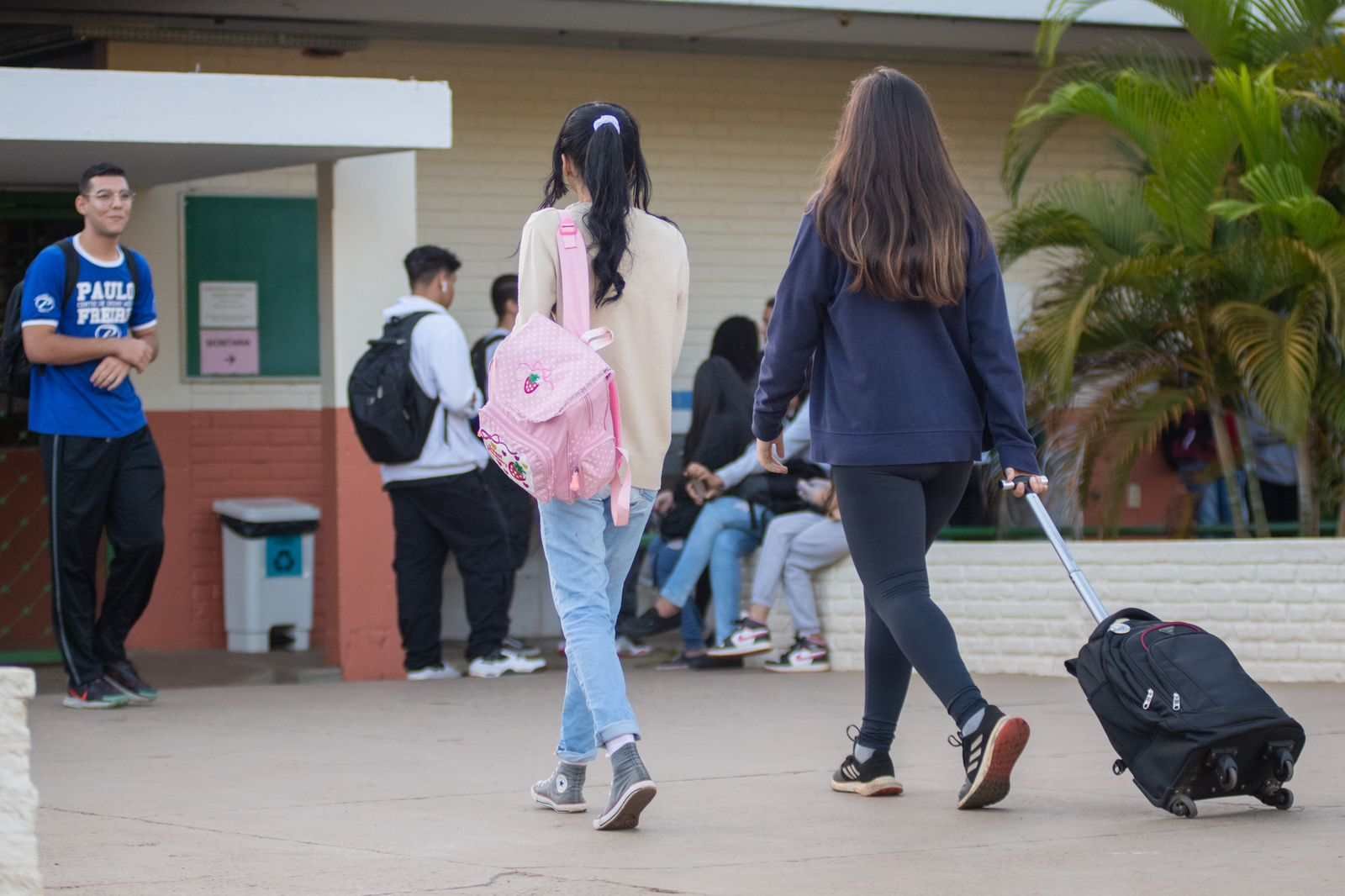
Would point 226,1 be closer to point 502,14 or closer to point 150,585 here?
point 502,14

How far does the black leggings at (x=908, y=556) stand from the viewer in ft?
17.4

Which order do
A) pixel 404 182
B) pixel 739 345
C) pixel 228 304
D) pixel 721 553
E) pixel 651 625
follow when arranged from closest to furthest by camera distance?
pixel 404 182 → pixel 721 553 → pixel 651 625 → pixel 739 345 → pixel 228 304

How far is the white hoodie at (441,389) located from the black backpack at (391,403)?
4 cm

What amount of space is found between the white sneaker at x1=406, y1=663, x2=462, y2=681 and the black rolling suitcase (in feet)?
15.4

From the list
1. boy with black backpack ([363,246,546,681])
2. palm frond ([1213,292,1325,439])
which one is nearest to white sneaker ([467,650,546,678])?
boy with black backpack ([363,246,546,681])

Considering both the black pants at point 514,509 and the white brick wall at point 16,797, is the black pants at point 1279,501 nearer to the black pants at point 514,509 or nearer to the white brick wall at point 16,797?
the black pants at point 514,509

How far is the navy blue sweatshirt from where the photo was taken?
5387 millimetres

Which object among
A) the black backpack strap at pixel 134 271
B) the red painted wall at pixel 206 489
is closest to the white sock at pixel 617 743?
the black backpack strap at pixel 134 271

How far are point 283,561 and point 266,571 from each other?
0.37 ft

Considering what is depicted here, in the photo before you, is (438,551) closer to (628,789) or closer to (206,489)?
(206,489)

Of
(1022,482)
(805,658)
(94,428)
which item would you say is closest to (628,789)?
(1022,482)

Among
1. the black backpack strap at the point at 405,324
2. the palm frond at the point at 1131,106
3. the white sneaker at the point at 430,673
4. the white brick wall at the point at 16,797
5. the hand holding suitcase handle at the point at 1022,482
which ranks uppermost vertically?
the palm frond at the point at 1131,106

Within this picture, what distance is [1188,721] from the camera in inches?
200

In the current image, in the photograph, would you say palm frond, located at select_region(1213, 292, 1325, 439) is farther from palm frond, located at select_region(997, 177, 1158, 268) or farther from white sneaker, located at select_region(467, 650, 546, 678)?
white sneaker, located at select_region(467, 650, 546, 678)
